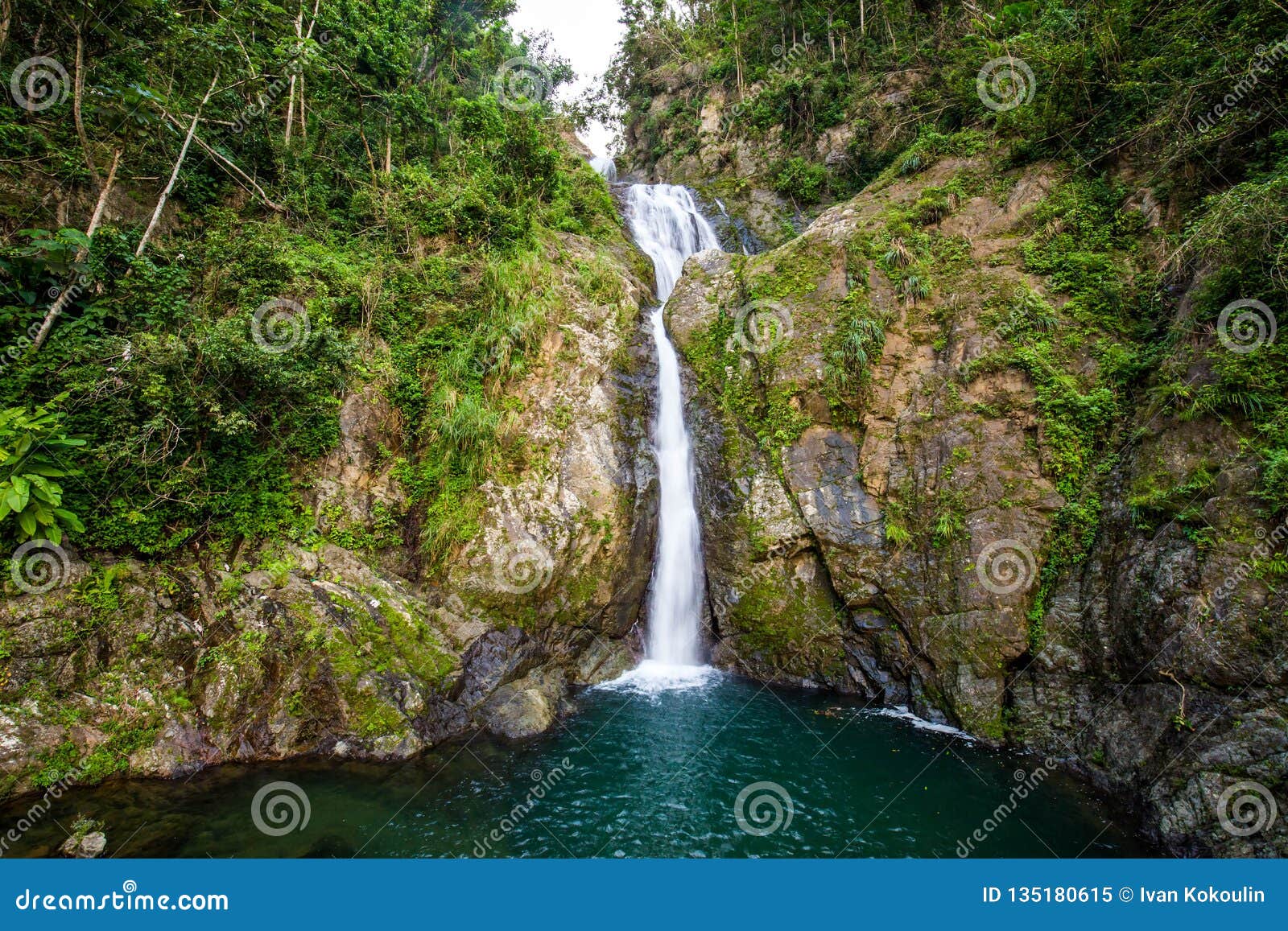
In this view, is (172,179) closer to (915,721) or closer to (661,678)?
(661,678)

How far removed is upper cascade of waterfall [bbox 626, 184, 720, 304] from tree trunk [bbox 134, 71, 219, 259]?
32.4ft

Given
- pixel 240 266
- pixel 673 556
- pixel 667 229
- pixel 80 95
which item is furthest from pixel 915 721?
pixel 80 95

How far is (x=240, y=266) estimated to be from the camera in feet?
27.3

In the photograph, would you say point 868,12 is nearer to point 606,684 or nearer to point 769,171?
point 769,171

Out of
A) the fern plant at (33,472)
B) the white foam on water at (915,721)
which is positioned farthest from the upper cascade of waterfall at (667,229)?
the fern plant at (33,472)

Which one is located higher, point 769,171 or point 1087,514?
point 769,171

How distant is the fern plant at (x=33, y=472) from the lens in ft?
17.9

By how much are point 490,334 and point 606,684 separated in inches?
278

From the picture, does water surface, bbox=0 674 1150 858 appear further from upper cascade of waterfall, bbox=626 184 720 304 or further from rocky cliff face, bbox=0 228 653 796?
upper cascade of waterfall, bbox=626 184 720 304

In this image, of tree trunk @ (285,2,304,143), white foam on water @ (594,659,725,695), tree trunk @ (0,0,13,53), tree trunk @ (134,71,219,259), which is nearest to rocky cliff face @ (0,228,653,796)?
white foam on water @ (594,659,725,695)

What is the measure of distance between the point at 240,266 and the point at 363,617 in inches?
241

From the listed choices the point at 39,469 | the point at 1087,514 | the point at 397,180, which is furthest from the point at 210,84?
the point at 1087,514

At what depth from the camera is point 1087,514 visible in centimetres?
718

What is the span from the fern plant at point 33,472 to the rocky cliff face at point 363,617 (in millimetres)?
573
